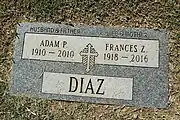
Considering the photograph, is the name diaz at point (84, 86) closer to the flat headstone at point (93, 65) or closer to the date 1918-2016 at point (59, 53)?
the flat headstone at point (93, 65)

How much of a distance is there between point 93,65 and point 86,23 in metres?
0.33

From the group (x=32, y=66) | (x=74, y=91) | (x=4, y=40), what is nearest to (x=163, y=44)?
(x=74, y=91)

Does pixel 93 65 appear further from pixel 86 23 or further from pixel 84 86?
pixel 86 23

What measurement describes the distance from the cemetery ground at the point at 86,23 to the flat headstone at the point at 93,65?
45 millimetres

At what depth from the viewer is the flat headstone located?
2.64 meters

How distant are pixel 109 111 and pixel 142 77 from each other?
32 cm

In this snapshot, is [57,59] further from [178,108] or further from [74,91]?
[178,108]

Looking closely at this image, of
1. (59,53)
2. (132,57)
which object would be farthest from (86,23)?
(132,57)

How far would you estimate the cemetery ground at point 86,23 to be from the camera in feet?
8.58

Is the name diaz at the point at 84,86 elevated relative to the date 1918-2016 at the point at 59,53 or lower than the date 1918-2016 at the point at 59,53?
lower

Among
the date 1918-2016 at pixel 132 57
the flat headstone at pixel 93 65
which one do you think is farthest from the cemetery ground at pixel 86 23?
the date 1918-2016 at pixel 132 57

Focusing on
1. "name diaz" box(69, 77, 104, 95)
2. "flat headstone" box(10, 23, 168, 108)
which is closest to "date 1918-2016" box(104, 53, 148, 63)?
"flat headstone" box(10, 23, 168, 108)

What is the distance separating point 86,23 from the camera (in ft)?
9.29

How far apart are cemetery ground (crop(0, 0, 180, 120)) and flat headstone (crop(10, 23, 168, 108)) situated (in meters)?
0.04
